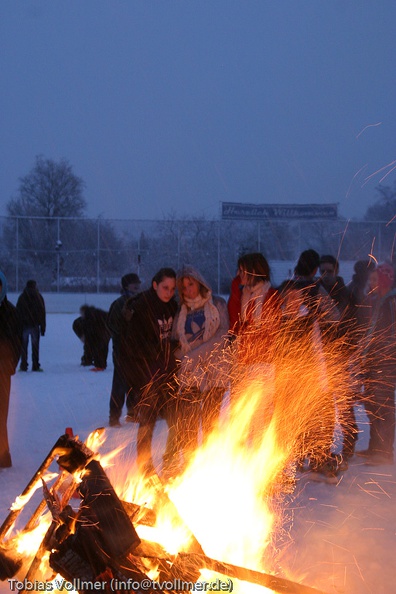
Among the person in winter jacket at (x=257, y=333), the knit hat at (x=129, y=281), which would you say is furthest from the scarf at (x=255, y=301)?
the knit hat at (x=129, y=281)

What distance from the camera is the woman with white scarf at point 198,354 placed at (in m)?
4.77

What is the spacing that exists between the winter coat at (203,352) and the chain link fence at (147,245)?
1978 centimetres

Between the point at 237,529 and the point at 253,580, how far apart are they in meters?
1.11

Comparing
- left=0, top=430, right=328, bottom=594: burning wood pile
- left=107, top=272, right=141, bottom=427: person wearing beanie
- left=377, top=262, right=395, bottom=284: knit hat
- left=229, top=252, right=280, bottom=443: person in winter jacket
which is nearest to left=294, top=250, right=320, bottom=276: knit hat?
left=229, top=252, right=280, bottom=443: person in winter jacket

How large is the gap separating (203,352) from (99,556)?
255cm

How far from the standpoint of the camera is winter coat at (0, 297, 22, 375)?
209 inches

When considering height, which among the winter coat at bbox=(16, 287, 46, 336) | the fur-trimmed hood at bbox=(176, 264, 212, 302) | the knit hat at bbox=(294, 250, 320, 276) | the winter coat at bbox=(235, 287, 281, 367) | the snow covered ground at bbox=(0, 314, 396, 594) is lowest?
the snow covered ground at bbox=(0, 314, 396, 594)

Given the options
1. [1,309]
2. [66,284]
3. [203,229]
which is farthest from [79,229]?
[1,309]

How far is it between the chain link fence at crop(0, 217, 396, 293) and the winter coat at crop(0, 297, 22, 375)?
1924cm

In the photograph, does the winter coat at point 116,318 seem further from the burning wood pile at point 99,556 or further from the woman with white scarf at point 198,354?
the burning wood pile at point 99,556

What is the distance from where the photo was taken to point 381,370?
557 cm

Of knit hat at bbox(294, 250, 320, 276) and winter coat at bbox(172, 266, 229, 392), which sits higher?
knit hat at bbox(294, 250, 320, 276)

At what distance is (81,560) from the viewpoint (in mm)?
2406

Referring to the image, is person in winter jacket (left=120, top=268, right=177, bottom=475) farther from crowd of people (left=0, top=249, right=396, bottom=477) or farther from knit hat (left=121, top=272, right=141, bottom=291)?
knit hat (left=121, top=272, right=141, bottom=291)
